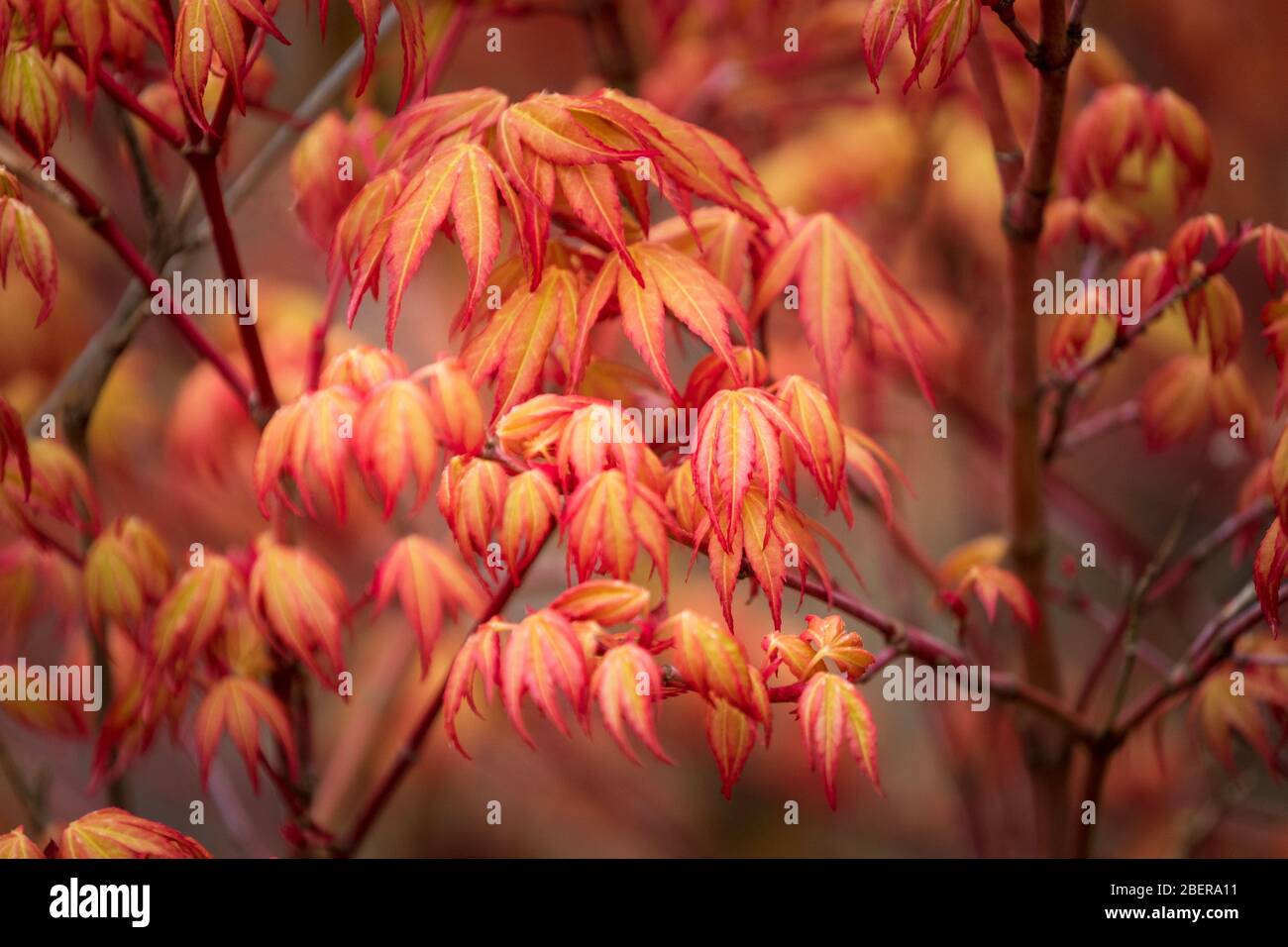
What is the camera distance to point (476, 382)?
0.75m

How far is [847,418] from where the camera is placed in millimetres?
1827

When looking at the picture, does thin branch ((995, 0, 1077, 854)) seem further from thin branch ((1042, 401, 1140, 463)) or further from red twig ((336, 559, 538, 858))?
red twig ((336, 559, 538, 858))

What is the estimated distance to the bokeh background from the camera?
1459mm

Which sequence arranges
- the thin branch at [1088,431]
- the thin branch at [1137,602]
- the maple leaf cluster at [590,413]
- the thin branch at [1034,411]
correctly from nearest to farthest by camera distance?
the maple leaf cluster at [590,413], the thin branch at [1034,411], the thin branch at [1137,602], the thin branch at [1088,431]

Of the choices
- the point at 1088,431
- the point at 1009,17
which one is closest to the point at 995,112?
the point at 1009,17

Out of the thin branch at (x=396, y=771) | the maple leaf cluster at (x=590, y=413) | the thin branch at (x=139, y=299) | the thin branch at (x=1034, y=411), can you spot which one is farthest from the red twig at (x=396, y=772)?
the thin branch at (x=1034, y=411)

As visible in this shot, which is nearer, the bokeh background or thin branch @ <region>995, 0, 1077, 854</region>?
thin branch @ <region>995, 0, 1077, 854</region>

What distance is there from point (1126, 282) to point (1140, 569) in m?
0.82

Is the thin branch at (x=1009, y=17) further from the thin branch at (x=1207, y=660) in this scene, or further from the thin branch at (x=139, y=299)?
the thin branch at (x=139, y=299)

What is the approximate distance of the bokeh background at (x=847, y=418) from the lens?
4.79 feet

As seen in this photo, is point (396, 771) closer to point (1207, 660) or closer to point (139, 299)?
point (139, 299)

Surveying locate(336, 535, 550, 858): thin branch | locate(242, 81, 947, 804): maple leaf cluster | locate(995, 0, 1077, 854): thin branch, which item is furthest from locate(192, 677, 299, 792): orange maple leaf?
locate(995, 0, 1077, 854): thin branch
